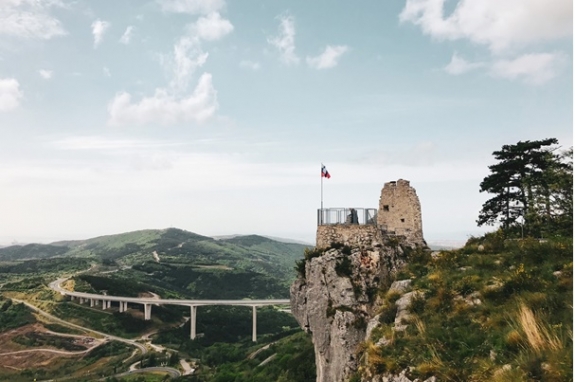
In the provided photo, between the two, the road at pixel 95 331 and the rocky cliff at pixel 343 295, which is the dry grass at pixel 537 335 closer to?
the rocky cliff at pixel 343 295

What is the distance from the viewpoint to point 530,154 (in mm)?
42281

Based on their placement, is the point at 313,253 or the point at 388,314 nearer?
the point at 388,314

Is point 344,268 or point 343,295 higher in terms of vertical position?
point 344,268

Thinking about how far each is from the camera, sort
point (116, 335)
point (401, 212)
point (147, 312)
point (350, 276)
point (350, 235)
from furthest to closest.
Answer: point (147, 312), point (116, 335), point (401, 212), point (350, 235), point (350, 276)

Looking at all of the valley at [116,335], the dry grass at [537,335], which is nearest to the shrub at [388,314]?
the dry grass at [537,335]

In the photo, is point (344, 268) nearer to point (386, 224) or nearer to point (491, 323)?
point (386, 224)

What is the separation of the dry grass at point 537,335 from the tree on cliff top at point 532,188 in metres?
24.7

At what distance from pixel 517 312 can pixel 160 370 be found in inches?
3819

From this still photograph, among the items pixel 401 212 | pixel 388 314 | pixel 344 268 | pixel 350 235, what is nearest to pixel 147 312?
pixel 350 235

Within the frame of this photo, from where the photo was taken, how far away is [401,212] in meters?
35.6

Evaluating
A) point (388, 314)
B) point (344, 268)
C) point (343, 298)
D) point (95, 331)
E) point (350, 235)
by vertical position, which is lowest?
point (95, 331)

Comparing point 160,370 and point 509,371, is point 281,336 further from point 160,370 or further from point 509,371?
point 509,371

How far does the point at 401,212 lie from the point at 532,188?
52.2 feet

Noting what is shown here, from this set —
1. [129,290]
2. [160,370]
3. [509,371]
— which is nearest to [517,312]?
[509,371]
